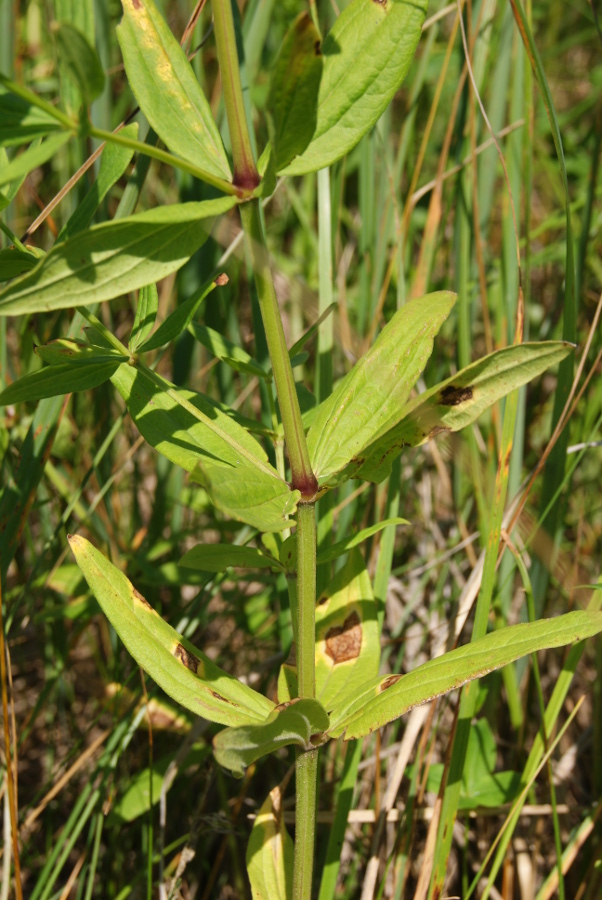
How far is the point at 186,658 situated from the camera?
35.5 inches

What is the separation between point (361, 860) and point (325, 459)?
2.91 ft

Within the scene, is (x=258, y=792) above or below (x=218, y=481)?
below

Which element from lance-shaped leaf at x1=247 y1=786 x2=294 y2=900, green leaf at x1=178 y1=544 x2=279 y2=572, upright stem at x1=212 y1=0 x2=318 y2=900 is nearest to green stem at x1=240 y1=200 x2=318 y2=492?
upright stem at x1=212 y1=0 x2=318 y2=900

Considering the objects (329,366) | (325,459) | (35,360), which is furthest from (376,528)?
(35,360)

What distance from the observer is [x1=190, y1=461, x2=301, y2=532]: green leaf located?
667 millimetres

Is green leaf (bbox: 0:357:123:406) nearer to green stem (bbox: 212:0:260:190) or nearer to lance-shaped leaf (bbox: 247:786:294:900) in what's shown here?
green stem (bbox: 212:0:260:190)

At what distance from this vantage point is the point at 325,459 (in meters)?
0.86

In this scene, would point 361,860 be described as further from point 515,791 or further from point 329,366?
point 329,366

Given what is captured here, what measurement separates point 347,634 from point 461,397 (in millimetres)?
400

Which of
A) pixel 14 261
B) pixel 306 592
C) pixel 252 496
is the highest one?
pixel 14 261

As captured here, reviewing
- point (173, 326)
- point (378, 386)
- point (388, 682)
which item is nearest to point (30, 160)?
point (173, 326)

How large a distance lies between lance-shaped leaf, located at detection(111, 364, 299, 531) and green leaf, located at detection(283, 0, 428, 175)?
0.85ft

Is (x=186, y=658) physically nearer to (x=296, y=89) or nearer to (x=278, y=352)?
(x=278, y=352)

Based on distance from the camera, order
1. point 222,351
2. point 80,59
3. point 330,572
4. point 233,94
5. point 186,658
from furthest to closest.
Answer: point 330,572 → point 222,351 → point 186,658 → point 233,94 → point 80,59
